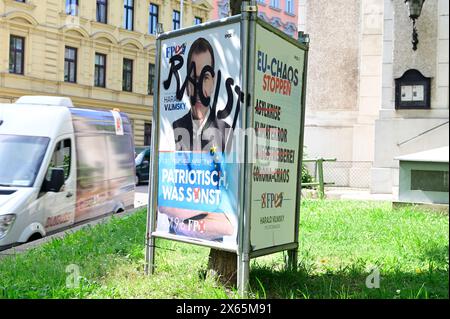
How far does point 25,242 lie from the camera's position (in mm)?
7922

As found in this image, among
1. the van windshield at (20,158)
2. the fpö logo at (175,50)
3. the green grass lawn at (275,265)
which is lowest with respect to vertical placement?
the green grass lawn at (275,265)

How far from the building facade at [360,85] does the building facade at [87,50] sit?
18249mm

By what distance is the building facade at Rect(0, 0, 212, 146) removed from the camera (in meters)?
30.1

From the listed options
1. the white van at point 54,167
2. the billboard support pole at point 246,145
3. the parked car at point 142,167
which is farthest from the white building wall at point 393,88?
the parked car at point 142,167

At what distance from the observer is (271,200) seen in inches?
187

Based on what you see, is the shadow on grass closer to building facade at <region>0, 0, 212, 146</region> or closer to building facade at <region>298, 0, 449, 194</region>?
building facade at <region>298, 0, 449, 194</region>

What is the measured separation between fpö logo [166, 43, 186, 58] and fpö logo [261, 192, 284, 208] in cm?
138

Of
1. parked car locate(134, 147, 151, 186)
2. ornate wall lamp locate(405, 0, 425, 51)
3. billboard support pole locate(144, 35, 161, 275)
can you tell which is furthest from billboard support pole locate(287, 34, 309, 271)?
parked car locate(134, 147, 151, 186)

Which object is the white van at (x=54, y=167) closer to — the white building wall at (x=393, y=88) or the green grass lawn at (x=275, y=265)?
the green grass lawn at (x=275, y=265)

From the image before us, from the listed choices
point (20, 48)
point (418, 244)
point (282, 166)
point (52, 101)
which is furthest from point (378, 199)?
point (20, 48)

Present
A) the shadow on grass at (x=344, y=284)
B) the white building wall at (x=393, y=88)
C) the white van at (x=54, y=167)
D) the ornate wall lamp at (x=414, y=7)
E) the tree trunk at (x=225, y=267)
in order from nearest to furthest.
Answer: the shadow on grass at (x=344, y=284) < the tree trunk at (x=225, y=267) < the white van at (x=54, y=167) < the ornate wall lamp at (x=414, y=7) < the white building wall at (x=393, y=88)

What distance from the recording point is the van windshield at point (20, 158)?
8.37 m
